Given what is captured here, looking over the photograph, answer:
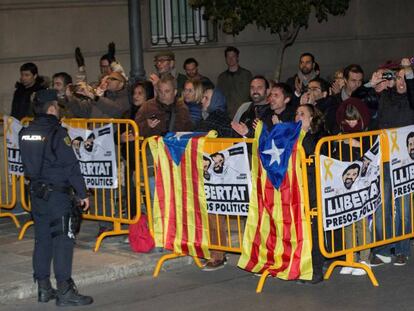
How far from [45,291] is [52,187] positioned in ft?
3.10

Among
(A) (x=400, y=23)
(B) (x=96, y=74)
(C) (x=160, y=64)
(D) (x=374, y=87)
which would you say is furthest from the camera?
(A) (x=400, y=23)

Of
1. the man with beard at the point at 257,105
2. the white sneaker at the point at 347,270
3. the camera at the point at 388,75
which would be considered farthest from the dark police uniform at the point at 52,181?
the camera at the point at 388,75

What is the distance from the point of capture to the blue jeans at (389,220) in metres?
10.0

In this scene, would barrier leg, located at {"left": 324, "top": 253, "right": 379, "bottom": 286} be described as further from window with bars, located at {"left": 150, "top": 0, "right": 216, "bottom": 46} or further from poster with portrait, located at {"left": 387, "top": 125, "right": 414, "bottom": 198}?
window with bars, located at {"left": 150, "top": 0, "right": 216, "bottom": 46}

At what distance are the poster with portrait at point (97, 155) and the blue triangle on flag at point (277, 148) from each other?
215cm

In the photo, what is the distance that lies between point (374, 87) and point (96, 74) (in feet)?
21.0

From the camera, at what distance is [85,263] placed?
1042 cm

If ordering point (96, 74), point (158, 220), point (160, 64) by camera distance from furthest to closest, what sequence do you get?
point (96, 74)
point (160, 64)
point (158, 220)

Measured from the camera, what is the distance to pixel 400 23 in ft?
73.1

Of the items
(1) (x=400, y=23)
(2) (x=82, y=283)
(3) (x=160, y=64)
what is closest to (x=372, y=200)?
(2) (x=82, y=283)

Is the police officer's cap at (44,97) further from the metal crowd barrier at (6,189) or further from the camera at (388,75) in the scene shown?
the camera at (388,75)

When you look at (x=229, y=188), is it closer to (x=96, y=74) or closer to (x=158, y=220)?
(x=158, y=220)

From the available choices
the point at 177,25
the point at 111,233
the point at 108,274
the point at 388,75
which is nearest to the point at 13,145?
the point at 111,233

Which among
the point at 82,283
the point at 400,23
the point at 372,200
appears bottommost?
the point at 82,283
